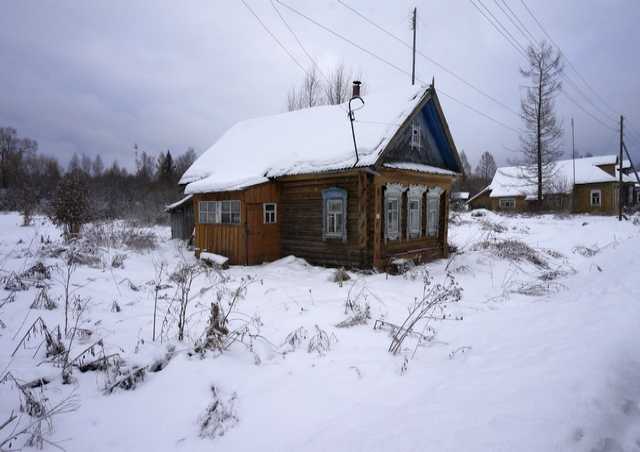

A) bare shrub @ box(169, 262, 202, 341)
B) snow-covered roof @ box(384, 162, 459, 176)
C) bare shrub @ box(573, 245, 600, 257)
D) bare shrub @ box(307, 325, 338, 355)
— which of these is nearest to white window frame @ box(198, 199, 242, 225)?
bare shrub @ box(169, 262, 202, 341)

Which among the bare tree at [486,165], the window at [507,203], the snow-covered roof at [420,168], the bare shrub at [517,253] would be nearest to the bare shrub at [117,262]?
the snow-covered roof at [420,168]

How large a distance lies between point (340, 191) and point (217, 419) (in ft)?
27.1

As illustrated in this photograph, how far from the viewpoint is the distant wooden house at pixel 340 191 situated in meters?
10.2

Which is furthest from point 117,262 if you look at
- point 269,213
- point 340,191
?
point 340,191

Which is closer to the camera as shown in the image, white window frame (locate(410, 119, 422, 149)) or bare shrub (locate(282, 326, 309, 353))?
bare shrub (locate(282, 326, 309, 353))

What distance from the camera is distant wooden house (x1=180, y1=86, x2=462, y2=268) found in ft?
33.4

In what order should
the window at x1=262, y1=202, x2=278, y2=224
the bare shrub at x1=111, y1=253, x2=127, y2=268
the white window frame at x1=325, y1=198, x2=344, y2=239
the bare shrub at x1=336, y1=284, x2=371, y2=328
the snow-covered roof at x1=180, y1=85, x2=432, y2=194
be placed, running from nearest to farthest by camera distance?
the bare shrub at x1=336, y1=284, x2=371, y2=328 < the bare shrub at x1=111, y1=253, x2=127, y2=268 < the snow-covered roof at x1=180, y1=85, x2=432, y2=194 < the white window frame at x1=325, y1=198, x2=344, y2=239 < the window at x1=262, y1=202, x2=278, y2=224

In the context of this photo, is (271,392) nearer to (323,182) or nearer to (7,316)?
(7,316)

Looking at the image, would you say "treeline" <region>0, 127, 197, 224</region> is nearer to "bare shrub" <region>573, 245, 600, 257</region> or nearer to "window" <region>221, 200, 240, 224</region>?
"window" <region>221, 200, 240, 224</region>

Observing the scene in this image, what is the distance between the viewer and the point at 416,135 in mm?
11984

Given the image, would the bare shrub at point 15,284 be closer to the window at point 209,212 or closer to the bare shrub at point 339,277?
the window at point 209,212

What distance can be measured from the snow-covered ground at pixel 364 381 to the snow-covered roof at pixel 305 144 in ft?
18.3

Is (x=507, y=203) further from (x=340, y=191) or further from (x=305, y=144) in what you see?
(x=340, y=191)

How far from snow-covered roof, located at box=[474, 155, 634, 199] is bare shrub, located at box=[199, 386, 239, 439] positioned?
35.1 m
